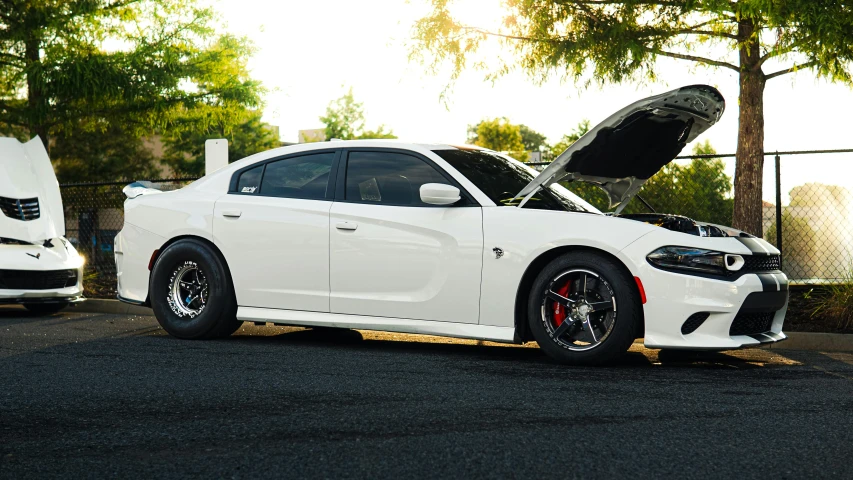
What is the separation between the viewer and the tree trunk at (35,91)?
13844 mm

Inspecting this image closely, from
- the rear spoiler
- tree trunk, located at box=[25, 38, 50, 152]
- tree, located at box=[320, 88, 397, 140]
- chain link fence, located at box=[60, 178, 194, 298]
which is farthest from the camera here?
tree, located at box=[320, 88, 397, 140]

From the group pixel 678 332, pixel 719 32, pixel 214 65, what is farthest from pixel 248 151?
pixel 678 332

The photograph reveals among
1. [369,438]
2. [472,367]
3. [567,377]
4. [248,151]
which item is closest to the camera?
[369,438]

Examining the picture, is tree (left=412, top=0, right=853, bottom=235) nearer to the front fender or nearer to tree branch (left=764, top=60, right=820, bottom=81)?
tree branch (left=764, top=60, right=820, bottom=81)

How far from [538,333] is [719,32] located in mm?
4998

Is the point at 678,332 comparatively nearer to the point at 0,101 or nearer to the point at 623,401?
the point at 623,401

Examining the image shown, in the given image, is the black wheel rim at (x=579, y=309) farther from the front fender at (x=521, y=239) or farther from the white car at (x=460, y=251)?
the front fender at (x=521, y=239)

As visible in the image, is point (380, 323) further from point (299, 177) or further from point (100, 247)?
point (100, 247)

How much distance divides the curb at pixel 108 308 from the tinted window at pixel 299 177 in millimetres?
4203

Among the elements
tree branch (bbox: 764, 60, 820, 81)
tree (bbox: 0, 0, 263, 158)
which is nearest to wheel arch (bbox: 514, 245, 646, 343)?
tree branch (bbox: 764, 60, 820, 81)

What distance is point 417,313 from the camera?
6.87 metres

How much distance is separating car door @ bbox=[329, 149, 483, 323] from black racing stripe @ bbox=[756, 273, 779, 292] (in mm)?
A: 1914

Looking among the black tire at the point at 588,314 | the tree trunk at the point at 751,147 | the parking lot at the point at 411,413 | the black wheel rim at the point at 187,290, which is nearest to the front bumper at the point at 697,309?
the black tire at the point at 588,314

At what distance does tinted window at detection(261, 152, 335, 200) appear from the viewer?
297 inches
